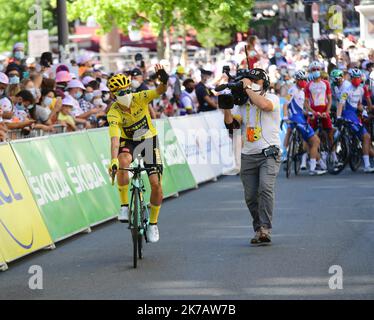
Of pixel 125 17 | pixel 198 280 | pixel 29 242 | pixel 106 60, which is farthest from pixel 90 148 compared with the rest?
pixel 106 60

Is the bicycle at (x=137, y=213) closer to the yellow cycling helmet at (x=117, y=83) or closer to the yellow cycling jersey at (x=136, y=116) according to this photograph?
the yellow cycling jersey at (x=136, y=116)

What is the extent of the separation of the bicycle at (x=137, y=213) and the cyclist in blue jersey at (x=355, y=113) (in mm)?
9984

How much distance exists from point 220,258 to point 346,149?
33.1ft

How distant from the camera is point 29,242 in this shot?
42.2 ft

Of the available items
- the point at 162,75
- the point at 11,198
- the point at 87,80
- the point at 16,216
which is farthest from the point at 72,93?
the point at 162,75

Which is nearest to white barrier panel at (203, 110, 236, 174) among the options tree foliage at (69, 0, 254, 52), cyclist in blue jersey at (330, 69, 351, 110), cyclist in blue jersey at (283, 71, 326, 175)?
cyclist in blue jersey at (283, 71, 326, 175)

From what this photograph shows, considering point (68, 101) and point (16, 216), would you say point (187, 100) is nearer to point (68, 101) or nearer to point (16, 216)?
point (68, 101)

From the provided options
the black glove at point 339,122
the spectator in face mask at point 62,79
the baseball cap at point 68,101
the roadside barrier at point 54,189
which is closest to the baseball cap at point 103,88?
the spectator in face mask at point 62,79

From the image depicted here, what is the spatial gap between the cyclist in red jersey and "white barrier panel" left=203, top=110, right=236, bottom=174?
1759 mm

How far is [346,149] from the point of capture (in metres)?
21.7

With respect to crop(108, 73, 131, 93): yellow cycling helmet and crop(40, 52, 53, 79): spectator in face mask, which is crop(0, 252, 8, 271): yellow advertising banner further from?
crop(40, 52, 53, 79): spectator in face mask

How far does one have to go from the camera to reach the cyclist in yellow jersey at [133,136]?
12.4 m

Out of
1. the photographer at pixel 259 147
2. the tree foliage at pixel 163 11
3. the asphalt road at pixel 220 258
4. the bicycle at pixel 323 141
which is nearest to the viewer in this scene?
the asphalt road at pixel 220 258

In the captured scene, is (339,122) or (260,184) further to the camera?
(339,122)
